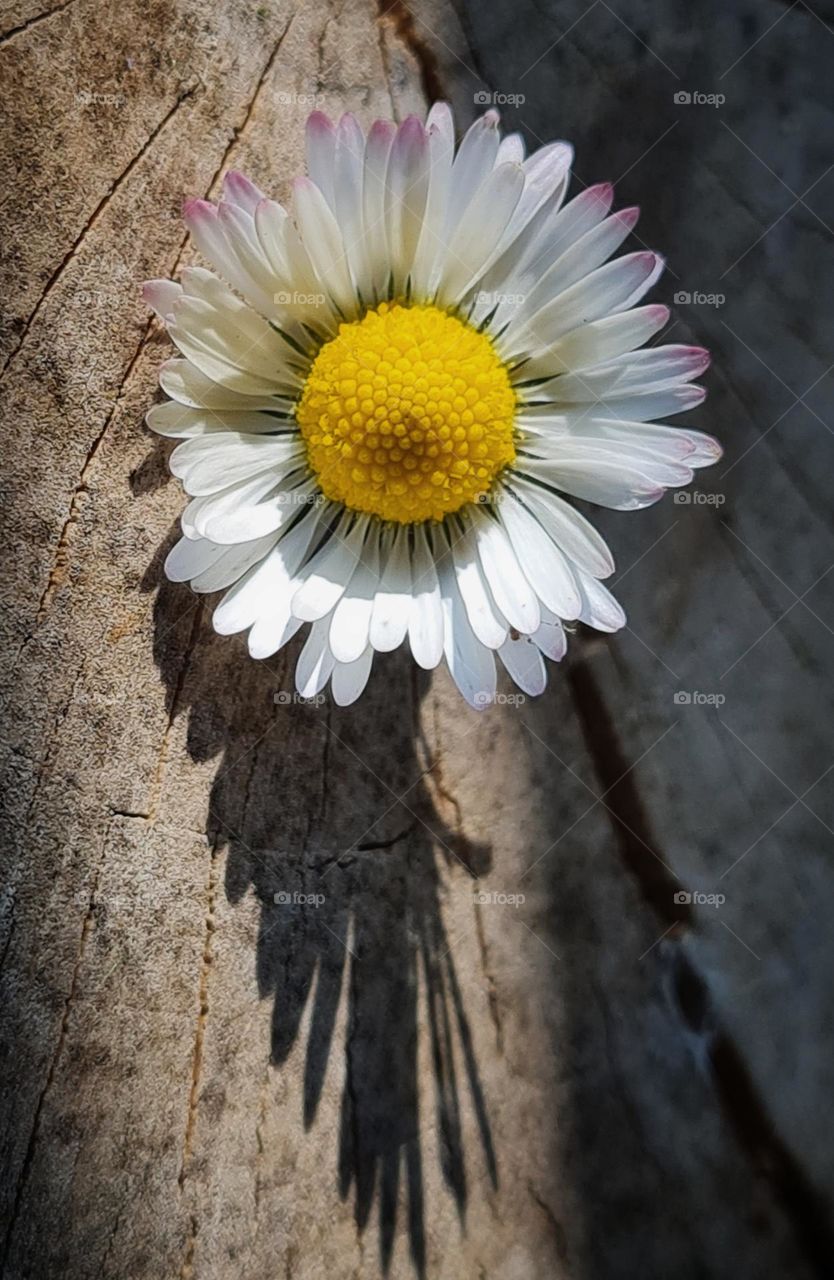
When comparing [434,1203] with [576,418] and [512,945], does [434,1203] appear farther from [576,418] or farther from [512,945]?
[576,418]

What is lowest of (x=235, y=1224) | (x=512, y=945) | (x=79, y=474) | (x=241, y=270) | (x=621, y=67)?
(x=235, y=1224)

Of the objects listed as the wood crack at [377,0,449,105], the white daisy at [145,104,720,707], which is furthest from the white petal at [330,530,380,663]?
the wood crack at [377,0,449,105]

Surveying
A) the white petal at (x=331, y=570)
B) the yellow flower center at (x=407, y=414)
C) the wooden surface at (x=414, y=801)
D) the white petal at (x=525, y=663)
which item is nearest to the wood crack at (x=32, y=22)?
the wooden surface at (x=414, y=801)

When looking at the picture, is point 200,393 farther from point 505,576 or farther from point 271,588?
point 505,576

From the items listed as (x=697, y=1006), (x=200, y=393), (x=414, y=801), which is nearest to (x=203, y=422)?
(x=200, y=393)

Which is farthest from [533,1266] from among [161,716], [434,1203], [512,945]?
[161,716]

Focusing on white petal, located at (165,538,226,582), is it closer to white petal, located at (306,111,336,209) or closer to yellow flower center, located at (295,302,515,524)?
yellow flower center, located at (295,302,515,524)

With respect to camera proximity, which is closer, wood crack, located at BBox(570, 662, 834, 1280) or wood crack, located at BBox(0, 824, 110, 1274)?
wood crack, located at BBox(0, 824, 110, 1274)
